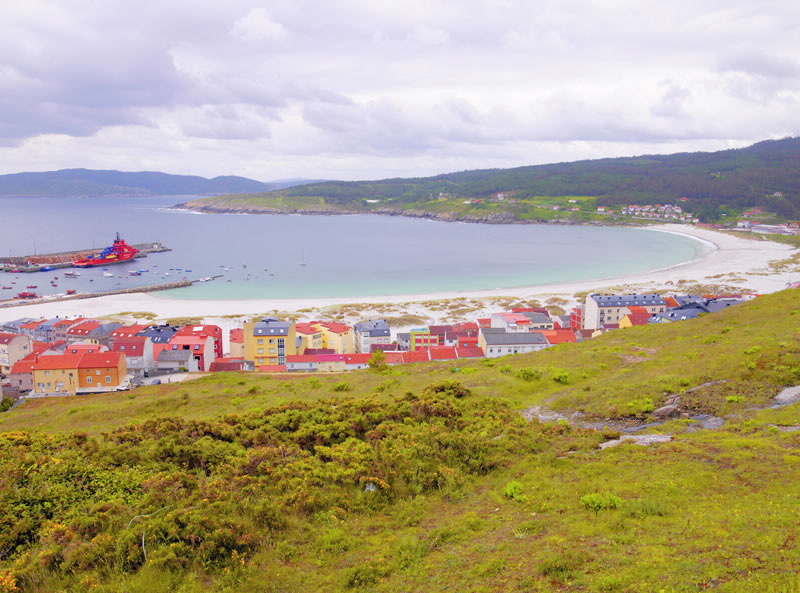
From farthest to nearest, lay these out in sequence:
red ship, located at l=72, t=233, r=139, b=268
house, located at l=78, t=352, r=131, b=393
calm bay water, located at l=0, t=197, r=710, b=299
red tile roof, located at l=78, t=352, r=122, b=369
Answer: red ship, located at l=72, t=233, r=139, b=268, calm bay water, located at l=0, t=197, r=710, b=299, red tile roof, located at l=78, t=352, r=122, b=369, house, located at l=78, t=352, r=131, b=393

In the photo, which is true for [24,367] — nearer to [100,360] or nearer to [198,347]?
[100,360]

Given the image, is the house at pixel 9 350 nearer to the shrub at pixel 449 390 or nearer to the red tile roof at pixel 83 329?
the red tile roof at pixel 83 329

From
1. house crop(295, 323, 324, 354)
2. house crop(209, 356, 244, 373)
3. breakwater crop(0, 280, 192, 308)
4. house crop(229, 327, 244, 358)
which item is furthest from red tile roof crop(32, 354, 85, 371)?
breakwater crop(0, 280, 192, 308)

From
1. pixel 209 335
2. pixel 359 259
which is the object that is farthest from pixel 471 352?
pixel 359 259

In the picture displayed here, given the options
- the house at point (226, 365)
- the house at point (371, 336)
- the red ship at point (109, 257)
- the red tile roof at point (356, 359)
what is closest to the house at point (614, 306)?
the house at point (371, 336)

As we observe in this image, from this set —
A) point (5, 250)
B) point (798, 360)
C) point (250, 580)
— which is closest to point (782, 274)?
point (798, 360)

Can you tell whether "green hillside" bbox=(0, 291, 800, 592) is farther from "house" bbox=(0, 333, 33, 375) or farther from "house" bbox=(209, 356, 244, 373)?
"house" bbox=(0, 333, 33, 375)
